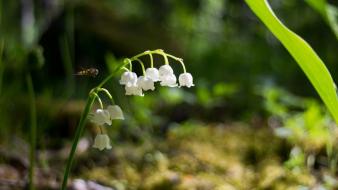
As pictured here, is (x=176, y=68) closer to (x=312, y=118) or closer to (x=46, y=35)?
(x=46, y=35)

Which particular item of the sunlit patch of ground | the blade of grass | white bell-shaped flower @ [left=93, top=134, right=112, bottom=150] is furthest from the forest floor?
the blade of grass

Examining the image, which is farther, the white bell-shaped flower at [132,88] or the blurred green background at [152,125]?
the blurred green background at [152,125]

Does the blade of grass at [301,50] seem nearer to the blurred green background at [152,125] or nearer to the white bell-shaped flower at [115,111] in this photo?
the white bell-shaped flower at [115,111]

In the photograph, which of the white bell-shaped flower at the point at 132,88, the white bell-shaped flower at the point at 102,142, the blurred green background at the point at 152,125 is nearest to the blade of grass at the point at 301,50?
the white bell-shaped flower at the point at 132,88

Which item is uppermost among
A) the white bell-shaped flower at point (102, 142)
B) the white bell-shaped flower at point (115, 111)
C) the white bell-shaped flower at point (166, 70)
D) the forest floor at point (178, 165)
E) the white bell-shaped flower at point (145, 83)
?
the forest floor at point (178, 165)

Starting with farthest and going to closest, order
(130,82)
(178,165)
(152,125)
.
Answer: (152,125)
(178,165)
(130,82)

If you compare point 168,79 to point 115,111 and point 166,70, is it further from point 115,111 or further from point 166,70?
point 115,111

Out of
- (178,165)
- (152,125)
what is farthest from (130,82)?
(152,125)

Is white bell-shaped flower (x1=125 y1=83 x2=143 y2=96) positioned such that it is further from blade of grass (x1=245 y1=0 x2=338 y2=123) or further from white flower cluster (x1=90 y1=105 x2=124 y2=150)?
blade of grass (x1=245 y1=0 x2=338 y2=123)
